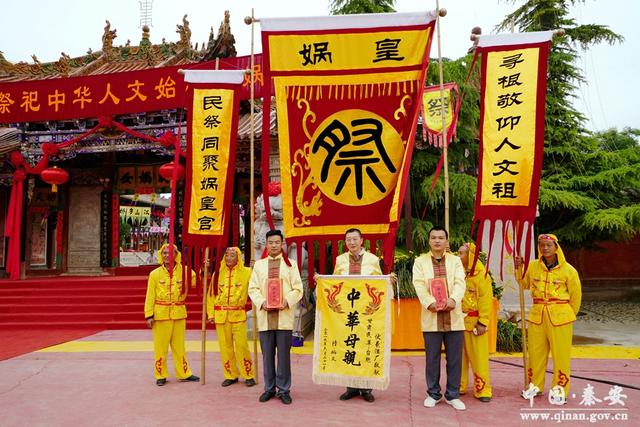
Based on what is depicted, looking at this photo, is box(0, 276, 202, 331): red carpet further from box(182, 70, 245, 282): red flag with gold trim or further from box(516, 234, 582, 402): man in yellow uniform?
box(516, 234, 582, 402): man in yellow uniform

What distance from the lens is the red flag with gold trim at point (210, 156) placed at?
14.3ft

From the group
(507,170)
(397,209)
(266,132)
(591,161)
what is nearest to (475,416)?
(397,209)

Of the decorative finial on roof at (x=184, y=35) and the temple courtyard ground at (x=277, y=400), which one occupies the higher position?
the decorative finial on roof at (x=184, y=35)

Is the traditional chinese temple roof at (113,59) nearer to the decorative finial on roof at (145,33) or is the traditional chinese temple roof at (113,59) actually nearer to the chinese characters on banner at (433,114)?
the decorative finial on roof at (145,33)

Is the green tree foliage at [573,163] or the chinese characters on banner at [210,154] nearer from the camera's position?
the chinese characters on banner at [210,154]

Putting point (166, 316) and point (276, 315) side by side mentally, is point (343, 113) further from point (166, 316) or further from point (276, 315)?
point (166, 316)

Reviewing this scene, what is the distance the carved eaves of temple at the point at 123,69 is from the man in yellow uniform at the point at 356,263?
4752mm

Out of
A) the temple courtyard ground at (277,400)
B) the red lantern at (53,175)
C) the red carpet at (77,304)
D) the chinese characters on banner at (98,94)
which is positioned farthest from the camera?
the red lantern at (53,175)

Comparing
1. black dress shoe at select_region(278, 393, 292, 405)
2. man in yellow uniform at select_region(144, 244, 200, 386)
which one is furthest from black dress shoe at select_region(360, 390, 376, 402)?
man in yellow uniform at select_region(144, 244, 200, 386)

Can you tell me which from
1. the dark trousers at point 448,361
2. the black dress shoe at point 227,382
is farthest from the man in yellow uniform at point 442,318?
the black dress shoe at point 227,382

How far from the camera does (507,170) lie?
3.70 metres

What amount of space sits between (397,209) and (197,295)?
5.63 metres

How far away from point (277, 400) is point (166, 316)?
1.32m

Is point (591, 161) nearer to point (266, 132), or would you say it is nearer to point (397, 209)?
point (397, 209)
